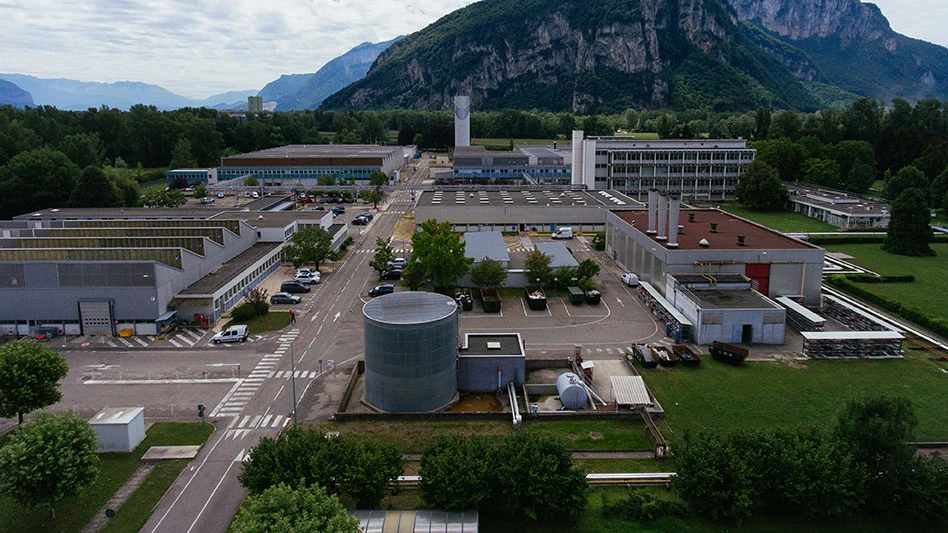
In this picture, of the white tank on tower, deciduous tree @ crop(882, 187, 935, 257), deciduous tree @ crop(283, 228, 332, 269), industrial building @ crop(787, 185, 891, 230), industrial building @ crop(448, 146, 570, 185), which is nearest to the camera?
deciduous tree @ crop(283, 228, 332, 269)

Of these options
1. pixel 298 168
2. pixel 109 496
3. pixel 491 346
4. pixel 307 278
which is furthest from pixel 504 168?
pixel 109 496

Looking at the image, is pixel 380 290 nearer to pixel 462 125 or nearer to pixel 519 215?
pixel 519 215

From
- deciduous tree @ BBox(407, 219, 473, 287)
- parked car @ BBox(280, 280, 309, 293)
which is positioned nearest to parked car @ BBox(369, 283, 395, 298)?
deciduous tree @ BBox(407, 219, 473, 287)

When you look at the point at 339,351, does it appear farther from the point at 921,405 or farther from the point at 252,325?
the point at 921,405

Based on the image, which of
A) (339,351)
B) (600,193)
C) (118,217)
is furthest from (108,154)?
(339,351)

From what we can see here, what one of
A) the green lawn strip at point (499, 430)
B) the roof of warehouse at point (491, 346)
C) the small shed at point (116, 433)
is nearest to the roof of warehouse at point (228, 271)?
the small shed at point (116, 433)

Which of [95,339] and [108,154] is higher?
[108,154]

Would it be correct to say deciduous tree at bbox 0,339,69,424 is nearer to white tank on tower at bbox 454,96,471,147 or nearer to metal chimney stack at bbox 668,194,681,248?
metal chimney stack at bbox 668,194,681,248
